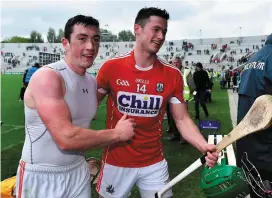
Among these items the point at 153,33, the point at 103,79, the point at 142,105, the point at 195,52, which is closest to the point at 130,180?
the point at 142,105

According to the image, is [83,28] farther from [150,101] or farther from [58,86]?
[150,101]

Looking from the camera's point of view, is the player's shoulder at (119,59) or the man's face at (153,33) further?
the player's shoulder at (119,59)

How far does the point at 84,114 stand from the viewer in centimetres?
254

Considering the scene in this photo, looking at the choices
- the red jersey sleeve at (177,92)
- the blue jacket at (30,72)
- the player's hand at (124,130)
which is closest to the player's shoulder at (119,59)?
the red jersey sleeve at (177,92)

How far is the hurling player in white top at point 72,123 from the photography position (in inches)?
91.1

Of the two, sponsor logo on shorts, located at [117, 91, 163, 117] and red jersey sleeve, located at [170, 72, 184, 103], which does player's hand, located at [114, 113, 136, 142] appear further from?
red jersey sleeve, located at [170, 72, 184, 103]

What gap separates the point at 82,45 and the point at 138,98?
881 millimetres

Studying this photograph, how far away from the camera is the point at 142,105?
315 centimetres

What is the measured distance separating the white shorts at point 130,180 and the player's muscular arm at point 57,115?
1.06 m

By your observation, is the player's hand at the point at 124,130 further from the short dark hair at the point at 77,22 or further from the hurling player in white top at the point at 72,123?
the short dark hair at the point at 77,22

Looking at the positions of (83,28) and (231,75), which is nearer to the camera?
(83,28)

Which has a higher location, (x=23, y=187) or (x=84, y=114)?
(x=84, y=114)

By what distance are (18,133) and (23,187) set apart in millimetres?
7024

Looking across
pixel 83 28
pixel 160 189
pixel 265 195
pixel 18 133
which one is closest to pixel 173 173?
pixel 160 189
